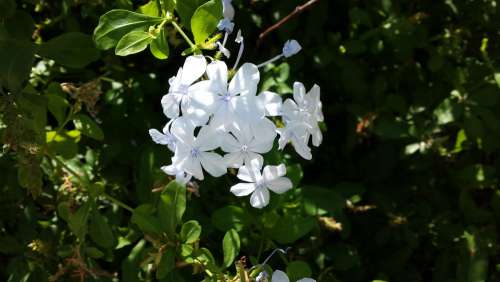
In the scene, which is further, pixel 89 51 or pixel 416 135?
pixel 416 135

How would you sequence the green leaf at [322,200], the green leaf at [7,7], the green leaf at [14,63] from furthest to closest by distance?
the green leaf at [322,200]
the green leaf at [7,7]
the green leaf at [14,63]

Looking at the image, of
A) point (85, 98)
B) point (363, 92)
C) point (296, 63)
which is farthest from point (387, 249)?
point (85, 98)

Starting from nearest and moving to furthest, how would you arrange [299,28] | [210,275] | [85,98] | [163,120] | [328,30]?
[210,275], [85,98], [163,120], [299,28], [328,30]

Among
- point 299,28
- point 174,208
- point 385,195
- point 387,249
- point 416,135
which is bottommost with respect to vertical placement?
point 387,249

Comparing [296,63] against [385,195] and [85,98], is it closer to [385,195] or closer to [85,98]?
[385,195]

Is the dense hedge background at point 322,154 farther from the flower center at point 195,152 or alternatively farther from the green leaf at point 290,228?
the flower center at point 195,152

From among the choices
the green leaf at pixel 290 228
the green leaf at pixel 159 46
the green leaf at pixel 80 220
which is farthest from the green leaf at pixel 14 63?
the green leaf at pixel 290 228

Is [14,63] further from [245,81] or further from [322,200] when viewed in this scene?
[322,200]

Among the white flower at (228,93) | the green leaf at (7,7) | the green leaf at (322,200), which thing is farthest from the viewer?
the green leaf at (322,200)

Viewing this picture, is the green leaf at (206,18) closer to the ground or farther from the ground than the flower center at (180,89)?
farther from the ground
